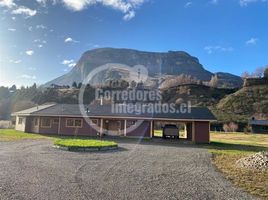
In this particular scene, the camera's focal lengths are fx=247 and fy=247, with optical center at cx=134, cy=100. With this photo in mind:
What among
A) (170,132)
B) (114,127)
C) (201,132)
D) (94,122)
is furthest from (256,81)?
(94,122)

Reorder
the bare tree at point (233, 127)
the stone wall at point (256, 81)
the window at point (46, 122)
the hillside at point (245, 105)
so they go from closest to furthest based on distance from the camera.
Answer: the window at point (46, 122) < the bare tree at point (233, 127) < the hillside at point (245, 105) < the stone wall at point (256, 81)

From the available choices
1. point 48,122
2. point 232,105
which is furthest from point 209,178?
point 232,105

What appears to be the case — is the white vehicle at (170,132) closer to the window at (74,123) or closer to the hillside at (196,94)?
the window at (74,123)

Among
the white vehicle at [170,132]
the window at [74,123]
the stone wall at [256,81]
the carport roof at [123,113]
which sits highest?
the stone wall at [256,81]

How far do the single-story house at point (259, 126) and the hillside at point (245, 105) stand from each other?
400 centimetres

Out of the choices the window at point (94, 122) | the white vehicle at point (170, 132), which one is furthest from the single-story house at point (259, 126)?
the window at point (94, 122)

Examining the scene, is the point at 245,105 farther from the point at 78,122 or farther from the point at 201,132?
the point at 78,122

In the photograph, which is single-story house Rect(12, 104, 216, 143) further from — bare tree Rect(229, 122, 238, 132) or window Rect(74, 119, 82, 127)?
bare tree Rect(229, 122, 238, 132)

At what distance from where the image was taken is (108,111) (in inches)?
1134

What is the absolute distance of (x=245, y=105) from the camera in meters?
70.1

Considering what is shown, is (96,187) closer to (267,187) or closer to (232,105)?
(267,187)

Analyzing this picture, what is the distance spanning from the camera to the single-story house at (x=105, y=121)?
84.0 ft

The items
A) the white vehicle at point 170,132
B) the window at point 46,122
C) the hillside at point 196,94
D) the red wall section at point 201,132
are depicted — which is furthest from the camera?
the hillside at point 196,94

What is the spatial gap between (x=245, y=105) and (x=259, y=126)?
14.4m
